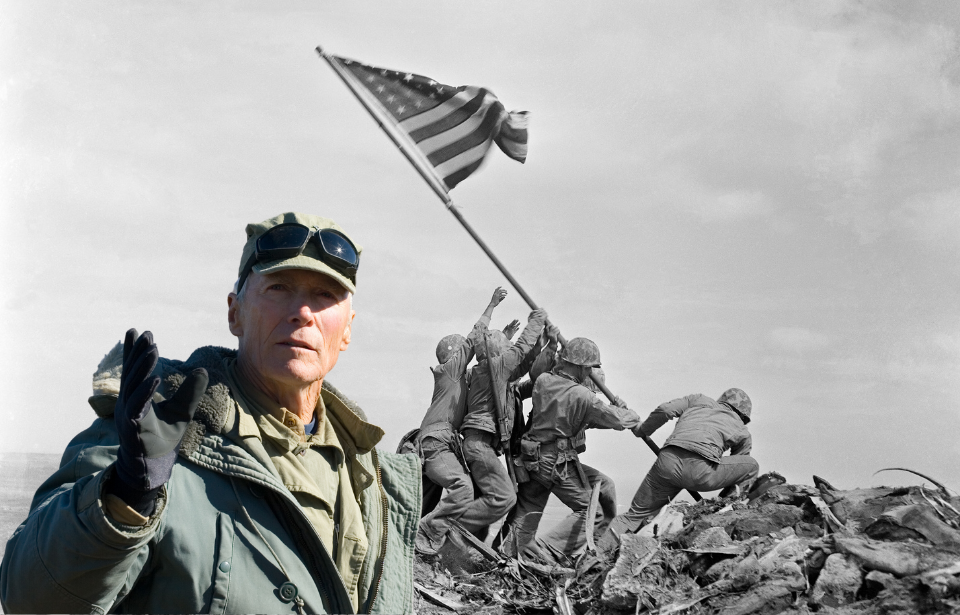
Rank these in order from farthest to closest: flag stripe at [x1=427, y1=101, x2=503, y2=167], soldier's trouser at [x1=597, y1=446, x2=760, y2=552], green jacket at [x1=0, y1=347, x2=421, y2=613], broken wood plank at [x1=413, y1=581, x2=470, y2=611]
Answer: soldier's trouser at [x1=597, y1=446, x2=760, y2=552]
flag stripe at [x1=427, y1=101, x2=503, y2=167]
broken wood plank at [x1=413, y1=581, x2=470, y2=611]
green jacket at [x1=0, y1=347, x2=421, y2=613]

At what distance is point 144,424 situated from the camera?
1.63 m

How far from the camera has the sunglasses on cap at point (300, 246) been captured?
217 cm

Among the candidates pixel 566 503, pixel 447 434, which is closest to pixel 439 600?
pixel 447 434

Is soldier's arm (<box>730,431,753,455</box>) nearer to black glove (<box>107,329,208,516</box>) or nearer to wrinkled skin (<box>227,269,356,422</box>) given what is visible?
wrinkled skin (<box>227,269,356,422</box>)

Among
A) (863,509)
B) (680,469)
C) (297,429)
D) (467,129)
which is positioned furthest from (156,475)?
(680,469)

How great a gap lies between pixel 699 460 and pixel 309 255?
27.9 feet

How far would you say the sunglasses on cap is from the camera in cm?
217

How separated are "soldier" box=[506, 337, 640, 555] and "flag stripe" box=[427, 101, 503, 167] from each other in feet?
8.93

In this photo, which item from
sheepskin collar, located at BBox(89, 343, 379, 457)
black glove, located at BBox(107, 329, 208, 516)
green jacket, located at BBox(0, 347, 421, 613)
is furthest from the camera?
sheepskin collar, located at BBox(89, 343, 379, 457)

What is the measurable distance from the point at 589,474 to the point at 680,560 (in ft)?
12.5

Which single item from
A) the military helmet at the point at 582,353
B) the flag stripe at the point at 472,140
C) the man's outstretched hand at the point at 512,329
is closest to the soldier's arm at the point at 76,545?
the flag stripe at the point at 472,140

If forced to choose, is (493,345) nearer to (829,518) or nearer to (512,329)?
(512,329)

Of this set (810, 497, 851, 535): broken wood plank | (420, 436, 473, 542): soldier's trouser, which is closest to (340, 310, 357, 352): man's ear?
(810, 497, 851, 535): broken wood plank

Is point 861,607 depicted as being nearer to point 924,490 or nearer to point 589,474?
point 924,490
